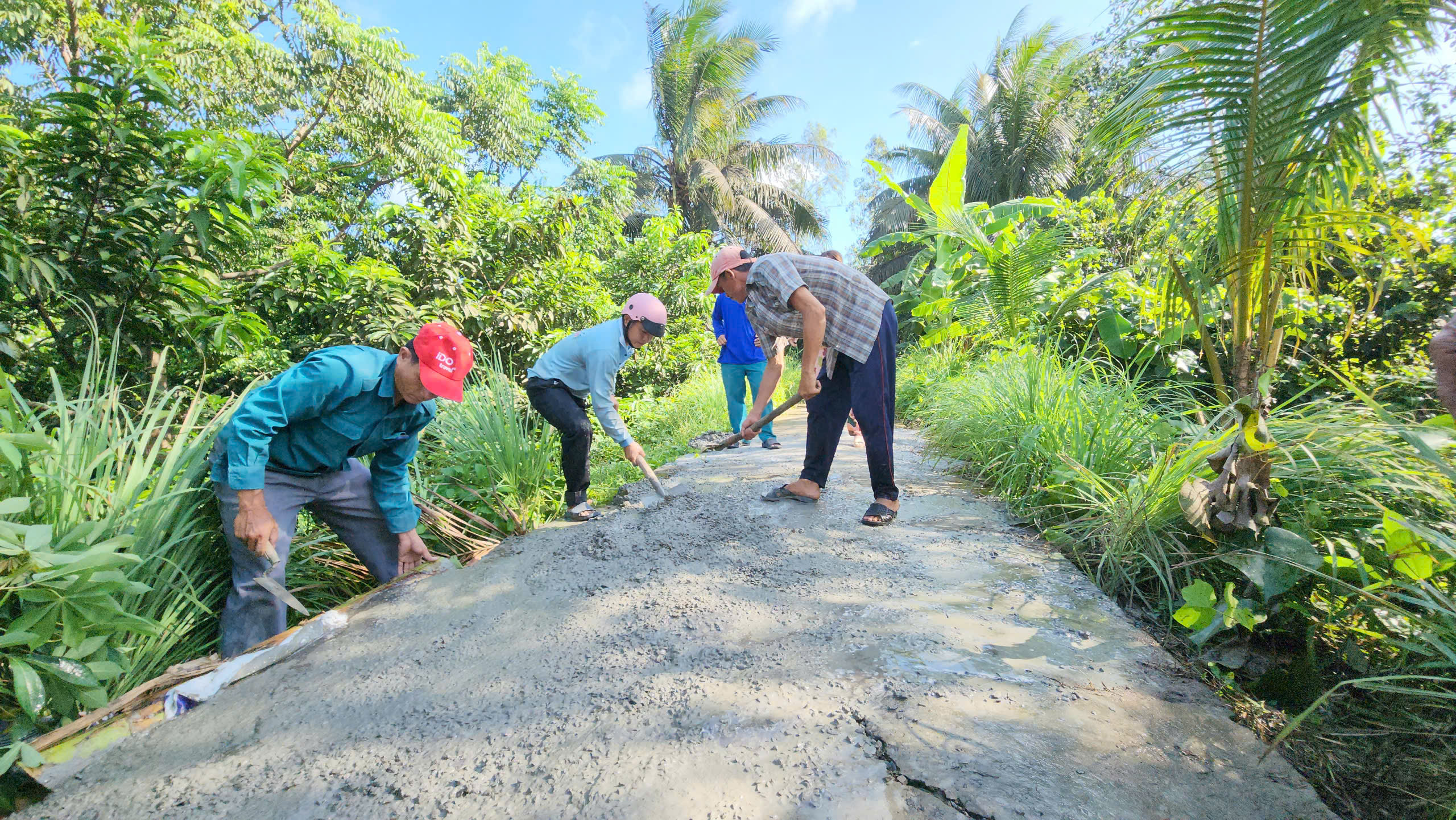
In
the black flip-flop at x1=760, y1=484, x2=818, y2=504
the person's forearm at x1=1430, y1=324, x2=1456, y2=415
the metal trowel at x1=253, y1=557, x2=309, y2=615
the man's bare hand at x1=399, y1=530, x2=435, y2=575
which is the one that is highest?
the person's forearm at x1=1430, y1=324, x2=1456, y2=415

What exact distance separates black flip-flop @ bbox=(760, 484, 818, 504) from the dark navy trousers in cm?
24

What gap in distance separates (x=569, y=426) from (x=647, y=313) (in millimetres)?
766

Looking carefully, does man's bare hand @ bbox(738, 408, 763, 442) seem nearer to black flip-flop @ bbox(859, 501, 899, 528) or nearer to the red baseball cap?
black flip-flop @ bbox(859, 501, 899, 528)

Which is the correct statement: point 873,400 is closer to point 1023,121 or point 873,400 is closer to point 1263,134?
point 1263,134

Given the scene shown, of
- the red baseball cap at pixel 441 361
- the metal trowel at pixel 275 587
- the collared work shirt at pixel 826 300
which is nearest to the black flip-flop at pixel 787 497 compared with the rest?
the collared work shirt at pixel 826 300

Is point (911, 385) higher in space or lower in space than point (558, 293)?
lower

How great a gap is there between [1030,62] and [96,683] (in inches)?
787

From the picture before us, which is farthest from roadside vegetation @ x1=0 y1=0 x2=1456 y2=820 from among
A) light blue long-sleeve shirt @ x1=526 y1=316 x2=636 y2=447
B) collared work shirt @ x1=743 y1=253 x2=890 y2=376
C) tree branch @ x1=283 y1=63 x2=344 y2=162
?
tree branch @ x1=283 y1=63 x2=344 y2=162

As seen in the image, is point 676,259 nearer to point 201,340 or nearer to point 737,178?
point 201,340

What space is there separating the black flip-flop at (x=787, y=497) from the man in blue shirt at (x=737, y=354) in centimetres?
152

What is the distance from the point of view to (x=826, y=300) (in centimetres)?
299

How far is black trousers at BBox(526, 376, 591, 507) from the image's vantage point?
3348 millimetres

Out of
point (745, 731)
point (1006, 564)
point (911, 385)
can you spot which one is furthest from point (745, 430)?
point (911, 385)

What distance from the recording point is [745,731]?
1.41 metres
